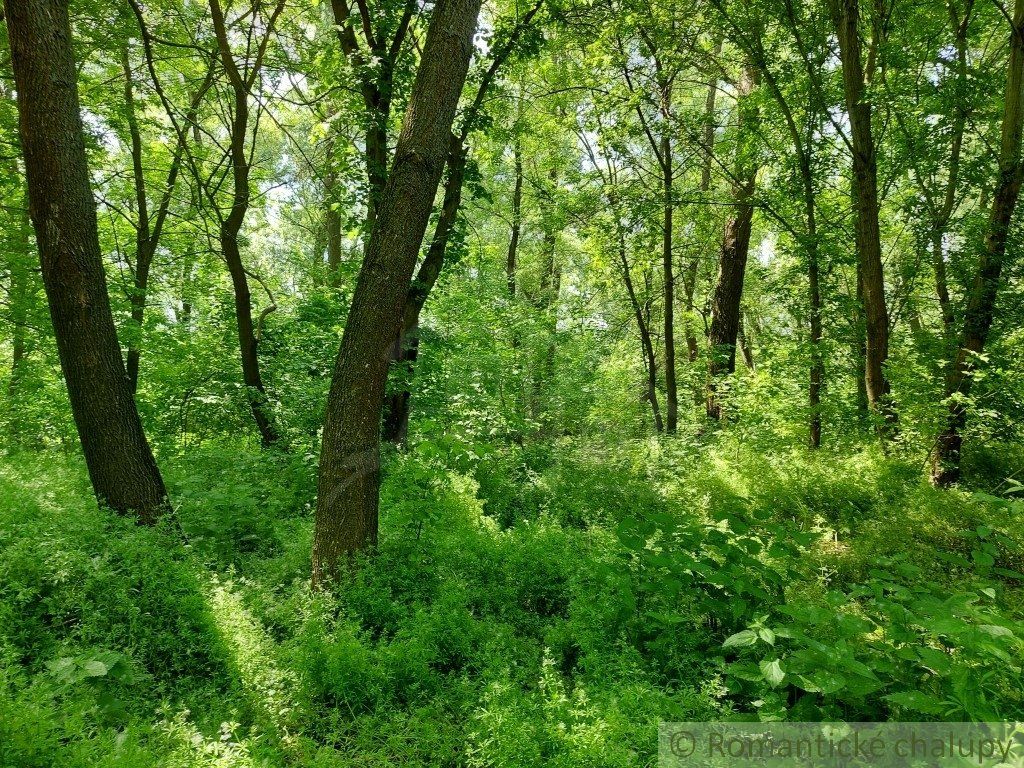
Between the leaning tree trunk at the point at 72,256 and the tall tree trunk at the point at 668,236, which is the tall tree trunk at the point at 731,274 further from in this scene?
the leaning tree trunk at the point at 72,256

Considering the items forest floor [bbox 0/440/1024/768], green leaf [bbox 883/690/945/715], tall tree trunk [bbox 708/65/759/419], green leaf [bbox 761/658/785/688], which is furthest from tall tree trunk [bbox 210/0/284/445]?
tall tree trunk [bbox 708/65/759/419]

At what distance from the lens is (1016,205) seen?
259 inches

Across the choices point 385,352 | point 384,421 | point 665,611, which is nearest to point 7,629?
point 385,352

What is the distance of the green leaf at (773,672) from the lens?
2322 millimetres

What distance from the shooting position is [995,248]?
6145 mm

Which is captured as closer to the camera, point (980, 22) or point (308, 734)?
point (308, 734)

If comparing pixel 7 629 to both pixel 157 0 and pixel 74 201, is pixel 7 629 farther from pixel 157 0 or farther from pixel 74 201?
pixel 157 0

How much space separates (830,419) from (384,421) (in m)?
7.59

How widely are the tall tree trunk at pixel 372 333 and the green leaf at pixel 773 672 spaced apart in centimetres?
312

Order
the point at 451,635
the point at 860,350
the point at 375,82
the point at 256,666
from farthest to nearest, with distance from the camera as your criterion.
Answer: the point at 860,350 < the point at 375,82 < the point at 451,635 < the point at 256,666

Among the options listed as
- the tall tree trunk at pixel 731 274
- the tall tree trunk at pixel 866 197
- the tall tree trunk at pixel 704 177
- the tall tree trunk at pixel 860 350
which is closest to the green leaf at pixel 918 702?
the tall tree trunk at pixel 866 197

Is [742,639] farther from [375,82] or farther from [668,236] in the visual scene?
[668,236]

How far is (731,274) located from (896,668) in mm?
9441

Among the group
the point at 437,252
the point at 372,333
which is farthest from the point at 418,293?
the point at 372,333
